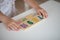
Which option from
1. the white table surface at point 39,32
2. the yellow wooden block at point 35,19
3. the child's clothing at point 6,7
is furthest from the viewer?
the child's clothing at point 6,7

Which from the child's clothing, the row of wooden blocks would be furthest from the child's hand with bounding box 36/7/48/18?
the child's clothing

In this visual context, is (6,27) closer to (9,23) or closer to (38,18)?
(9,23)

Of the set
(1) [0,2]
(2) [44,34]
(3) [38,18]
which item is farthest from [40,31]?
(1) [0,2]

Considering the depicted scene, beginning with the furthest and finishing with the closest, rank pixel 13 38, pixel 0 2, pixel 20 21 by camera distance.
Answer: pixel 0 2 → pixel 20 21 → pixel 13 38

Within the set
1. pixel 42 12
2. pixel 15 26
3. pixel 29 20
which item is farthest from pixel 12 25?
pixel 42 12

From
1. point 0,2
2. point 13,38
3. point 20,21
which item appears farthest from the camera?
point 0,2

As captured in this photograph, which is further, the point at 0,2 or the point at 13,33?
the point at 0,2

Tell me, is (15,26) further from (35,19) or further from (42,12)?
(42,12)

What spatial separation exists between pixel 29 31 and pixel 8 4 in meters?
0.39

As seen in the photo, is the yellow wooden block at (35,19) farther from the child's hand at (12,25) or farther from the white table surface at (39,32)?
the child's hand at (12,25)

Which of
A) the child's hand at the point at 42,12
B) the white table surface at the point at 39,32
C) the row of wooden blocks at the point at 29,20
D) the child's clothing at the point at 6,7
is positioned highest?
the child's clothing at the point at 6,7

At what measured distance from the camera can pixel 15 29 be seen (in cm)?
90

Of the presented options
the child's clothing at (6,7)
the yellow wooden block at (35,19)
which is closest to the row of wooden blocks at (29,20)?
the yellow wooden block at (35,19)

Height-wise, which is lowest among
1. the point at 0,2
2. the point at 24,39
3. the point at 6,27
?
the point at 24,39
